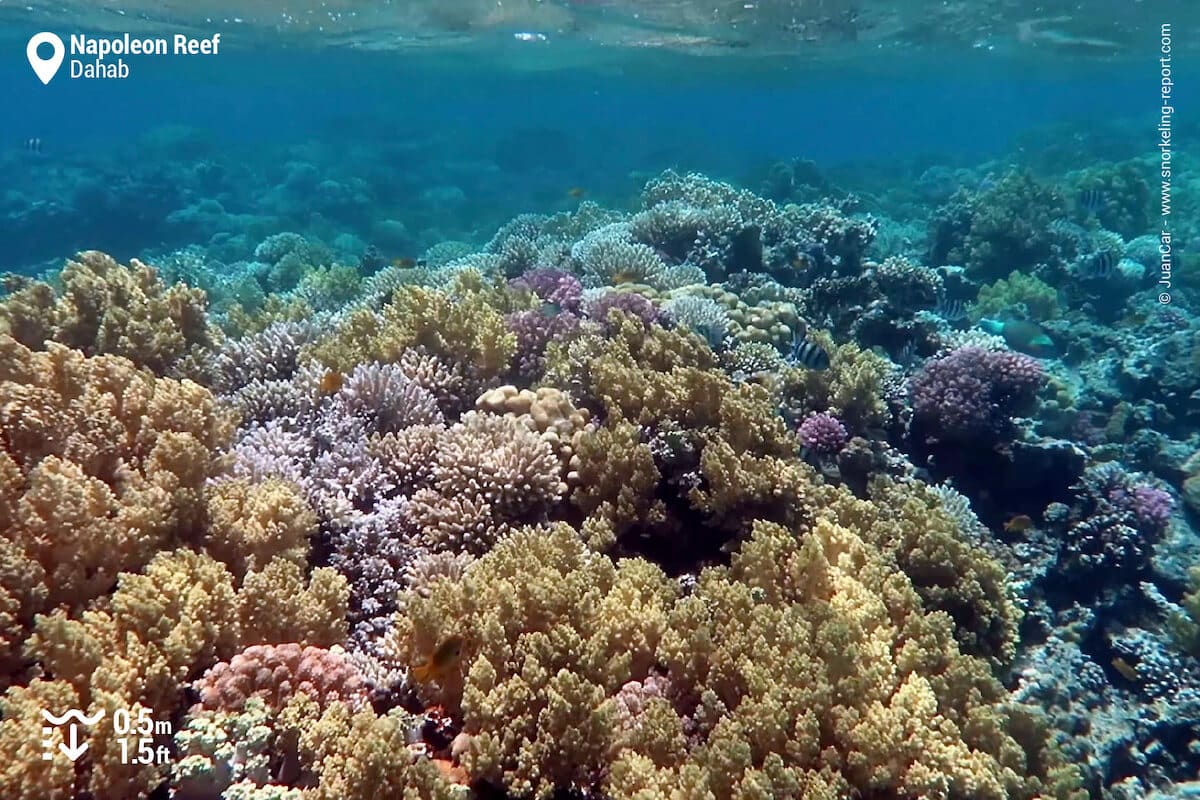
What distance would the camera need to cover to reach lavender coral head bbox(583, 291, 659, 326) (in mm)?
7742

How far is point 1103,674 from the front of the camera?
6348 millimetres

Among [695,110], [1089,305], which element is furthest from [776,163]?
[695,110]

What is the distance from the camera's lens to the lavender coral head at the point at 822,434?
681 cm

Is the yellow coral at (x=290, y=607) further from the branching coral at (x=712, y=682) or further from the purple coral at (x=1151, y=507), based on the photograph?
the purple coral at (x=1151, y=507)

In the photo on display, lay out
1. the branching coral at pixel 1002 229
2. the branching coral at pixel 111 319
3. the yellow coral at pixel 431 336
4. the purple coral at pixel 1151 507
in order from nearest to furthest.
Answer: the branching coral at pixel 111 319 < the yellow coral at pixel 431 336 < the purple coral at pixel 1151 507 < the branching coral at pixel 1002 229

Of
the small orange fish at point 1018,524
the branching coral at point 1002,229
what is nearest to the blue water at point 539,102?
the branching coral at point 1002,229

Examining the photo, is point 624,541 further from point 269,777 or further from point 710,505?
point 269,777

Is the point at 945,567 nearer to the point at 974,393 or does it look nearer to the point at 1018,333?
the point at 974,393

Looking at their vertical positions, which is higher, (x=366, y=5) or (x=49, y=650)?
(x=366, y=5)

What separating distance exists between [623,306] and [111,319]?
4716 mm

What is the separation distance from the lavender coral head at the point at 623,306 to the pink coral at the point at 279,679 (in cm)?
490

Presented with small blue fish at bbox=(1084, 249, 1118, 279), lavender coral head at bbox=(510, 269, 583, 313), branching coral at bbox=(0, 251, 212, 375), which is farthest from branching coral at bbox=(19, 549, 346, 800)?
small blue fish at bbox=(1084, 249, 1118, 279)

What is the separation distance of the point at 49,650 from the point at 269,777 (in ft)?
3.54

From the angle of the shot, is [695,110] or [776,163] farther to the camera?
[695,110]
